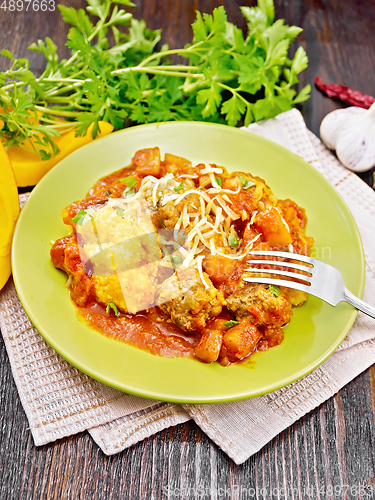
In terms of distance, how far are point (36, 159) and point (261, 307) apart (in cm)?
259

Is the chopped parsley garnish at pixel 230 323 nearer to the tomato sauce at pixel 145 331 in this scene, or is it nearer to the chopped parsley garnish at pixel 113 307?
the tomato sauce at pixel 145 331

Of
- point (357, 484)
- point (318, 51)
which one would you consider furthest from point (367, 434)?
point (318, 51)

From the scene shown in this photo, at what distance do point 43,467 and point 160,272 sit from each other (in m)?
1.69

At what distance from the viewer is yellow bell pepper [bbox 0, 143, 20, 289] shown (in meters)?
3.48

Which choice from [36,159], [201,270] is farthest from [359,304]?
[36,159]

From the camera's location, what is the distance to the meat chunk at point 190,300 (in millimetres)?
3328

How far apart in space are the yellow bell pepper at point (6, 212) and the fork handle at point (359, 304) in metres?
2.78

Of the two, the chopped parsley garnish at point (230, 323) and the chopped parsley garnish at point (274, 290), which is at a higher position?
the chopped parsley garnish at point (274, 290)

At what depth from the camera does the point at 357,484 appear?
3229 millimetres

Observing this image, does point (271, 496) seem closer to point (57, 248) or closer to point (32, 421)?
point (32, 421)

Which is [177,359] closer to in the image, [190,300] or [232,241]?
A: [190,300]

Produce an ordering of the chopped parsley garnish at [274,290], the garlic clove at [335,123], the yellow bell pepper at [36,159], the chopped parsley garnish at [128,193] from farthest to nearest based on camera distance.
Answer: the garlic clove at [335,123] < the yellow bell pepper at [36,159] < the chopped parsley garnish at [128,193] < the chopped parsley garnish at [274,290]

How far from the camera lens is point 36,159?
421 cm

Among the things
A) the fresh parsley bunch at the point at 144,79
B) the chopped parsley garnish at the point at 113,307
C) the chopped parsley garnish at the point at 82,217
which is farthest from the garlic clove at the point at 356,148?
the chopped parsley garnish at the point at 113,307
